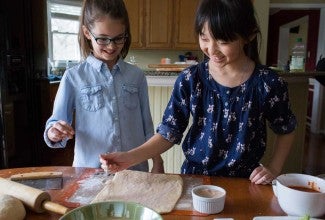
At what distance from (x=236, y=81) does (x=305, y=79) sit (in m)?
1.81

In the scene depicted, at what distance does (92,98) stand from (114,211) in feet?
2.17

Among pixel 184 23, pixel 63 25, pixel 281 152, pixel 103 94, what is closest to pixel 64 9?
pixel 63 25

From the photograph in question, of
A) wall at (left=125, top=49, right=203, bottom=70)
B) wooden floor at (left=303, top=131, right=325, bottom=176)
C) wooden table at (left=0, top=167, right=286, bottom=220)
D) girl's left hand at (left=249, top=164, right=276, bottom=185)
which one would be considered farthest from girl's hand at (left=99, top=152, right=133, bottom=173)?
wall at (left=125, top=49, right=203, bottom=70)

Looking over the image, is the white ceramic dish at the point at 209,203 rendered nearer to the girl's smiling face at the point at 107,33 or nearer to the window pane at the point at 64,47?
the girl's smiling face at the point at 107,33

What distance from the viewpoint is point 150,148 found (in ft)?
3.36

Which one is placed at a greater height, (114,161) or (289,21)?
(289,21)

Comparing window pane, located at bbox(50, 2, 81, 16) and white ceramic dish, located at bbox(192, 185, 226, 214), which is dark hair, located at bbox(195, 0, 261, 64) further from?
window pane, located at bbox(50, 2, 81, 16)

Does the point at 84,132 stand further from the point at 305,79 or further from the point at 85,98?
the point at 305,79

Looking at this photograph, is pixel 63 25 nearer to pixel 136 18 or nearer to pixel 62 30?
pixel 62 30

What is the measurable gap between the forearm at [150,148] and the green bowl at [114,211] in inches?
11.9

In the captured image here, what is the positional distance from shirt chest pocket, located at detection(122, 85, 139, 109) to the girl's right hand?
0.34m

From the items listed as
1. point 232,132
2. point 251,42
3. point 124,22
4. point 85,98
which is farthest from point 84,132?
point 251,42

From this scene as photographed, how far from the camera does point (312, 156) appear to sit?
398cm

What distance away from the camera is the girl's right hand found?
3.24 ft
